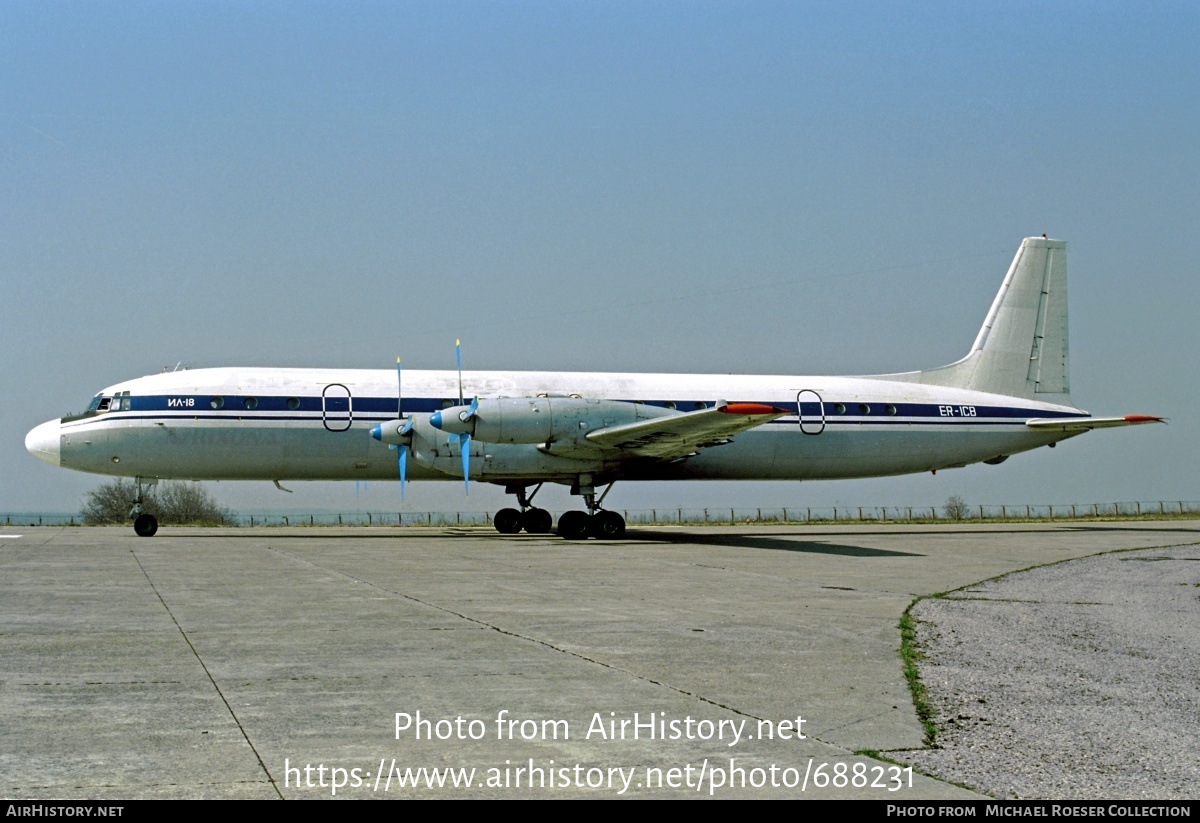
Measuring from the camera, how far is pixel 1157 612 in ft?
41.6

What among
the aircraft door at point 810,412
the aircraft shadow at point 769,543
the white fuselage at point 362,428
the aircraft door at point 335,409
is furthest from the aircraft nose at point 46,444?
the aircraft door at point 810,412

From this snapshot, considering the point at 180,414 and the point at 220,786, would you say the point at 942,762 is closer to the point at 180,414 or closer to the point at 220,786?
the point at 220,786

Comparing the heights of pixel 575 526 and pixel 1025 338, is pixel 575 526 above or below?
below

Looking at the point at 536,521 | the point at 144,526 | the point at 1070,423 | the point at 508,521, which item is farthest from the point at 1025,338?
the point at 144,526

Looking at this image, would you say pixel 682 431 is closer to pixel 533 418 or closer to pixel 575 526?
pixel 533 418

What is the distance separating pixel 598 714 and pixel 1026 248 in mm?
31813

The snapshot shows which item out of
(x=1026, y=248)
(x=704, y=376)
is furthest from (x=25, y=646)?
(x=1026, y=248)

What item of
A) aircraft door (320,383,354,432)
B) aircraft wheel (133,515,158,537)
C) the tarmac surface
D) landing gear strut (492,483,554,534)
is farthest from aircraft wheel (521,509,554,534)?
the tarmac surface

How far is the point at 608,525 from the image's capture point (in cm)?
2695

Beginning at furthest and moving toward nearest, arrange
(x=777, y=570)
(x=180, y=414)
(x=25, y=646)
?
(x=180, y=414)
(x=777, y=570)
(x=25, y=646)

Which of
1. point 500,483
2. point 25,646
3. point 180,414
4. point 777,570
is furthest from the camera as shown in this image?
point 500,483

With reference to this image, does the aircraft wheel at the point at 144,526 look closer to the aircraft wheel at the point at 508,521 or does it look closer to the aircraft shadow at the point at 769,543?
the aircraft wheel at the point at 508,521

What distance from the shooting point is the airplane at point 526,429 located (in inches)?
1001

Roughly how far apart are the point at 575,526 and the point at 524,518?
146 inches
